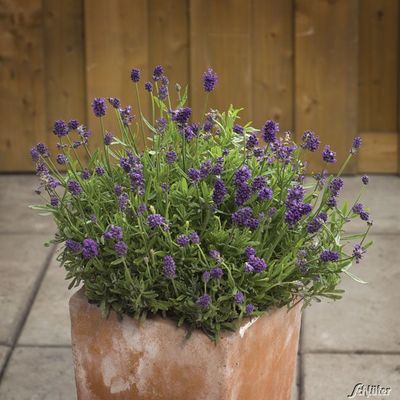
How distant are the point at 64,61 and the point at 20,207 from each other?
2.75 feet

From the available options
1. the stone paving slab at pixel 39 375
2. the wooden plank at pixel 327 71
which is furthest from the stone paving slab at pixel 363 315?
the wooden plank at pixel 327 71

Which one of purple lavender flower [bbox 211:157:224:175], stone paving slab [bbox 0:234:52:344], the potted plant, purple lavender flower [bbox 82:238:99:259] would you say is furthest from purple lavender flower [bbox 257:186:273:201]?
stone paving slab [bbox 0:234:52:344]

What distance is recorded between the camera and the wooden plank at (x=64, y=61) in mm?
6020

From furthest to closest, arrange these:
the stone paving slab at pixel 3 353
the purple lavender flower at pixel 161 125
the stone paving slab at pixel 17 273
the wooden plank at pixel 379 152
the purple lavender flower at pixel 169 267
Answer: the wooden plank at pixel 379 152
the stone paving slab at pixel 17 273
the stone paving slab at pixel 3 353
the purple lavender flower at pixel 161 125
the purple lavender flower at pixel 169 267

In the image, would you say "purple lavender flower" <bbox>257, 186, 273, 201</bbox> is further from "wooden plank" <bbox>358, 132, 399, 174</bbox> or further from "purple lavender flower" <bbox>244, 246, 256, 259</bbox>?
"wooden plank" <bbox>358, 132, 399, 174</bbox>

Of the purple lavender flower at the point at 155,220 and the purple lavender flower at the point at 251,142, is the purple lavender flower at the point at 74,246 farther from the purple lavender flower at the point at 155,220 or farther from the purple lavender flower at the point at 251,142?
the purple lavender flower at the point at 251,142

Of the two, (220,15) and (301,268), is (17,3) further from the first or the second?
(301,268)

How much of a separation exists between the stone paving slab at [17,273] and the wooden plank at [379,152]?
178cm

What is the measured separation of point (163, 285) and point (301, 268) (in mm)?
381

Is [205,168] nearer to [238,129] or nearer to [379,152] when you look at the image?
[238,129]

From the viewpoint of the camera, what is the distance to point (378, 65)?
6.06 meters

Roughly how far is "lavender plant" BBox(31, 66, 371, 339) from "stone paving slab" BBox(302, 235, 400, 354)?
909mm

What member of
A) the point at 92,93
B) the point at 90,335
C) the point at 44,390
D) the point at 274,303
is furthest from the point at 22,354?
the point at 92,93

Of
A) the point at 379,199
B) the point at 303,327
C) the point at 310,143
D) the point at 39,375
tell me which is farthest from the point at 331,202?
the point at 379,199
